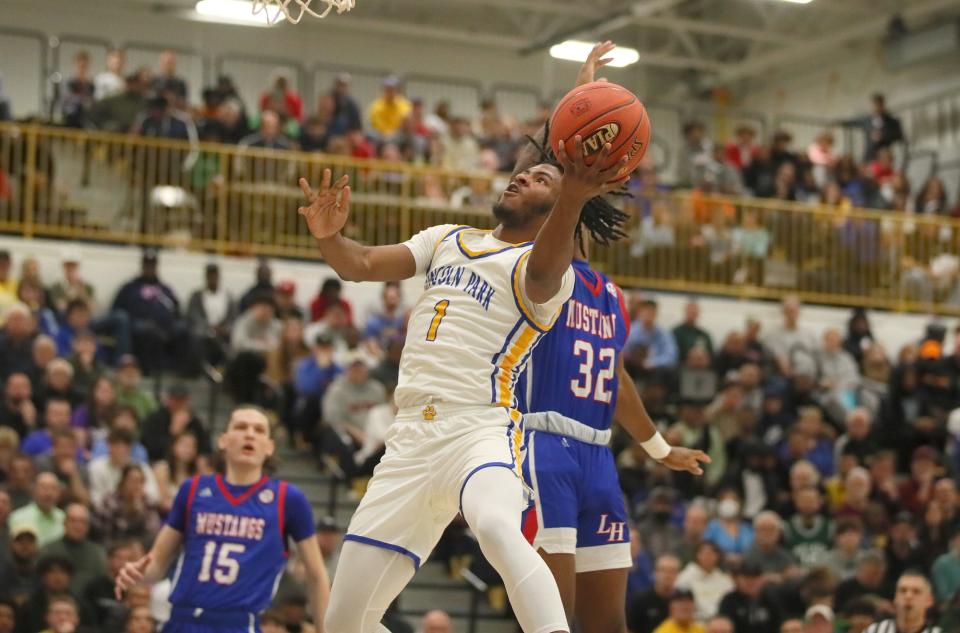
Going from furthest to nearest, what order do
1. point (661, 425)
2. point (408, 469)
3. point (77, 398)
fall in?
point (661, 425) → point (77, 398) → point (408, 469)

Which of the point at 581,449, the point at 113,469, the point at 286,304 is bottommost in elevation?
the point at 113,469

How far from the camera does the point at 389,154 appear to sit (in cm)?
2012

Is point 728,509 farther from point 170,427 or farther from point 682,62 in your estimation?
point 682,62

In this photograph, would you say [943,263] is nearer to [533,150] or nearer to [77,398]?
[77,398]

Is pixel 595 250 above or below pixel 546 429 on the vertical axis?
above

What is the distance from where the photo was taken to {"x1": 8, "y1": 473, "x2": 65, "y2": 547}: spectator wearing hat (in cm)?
1236

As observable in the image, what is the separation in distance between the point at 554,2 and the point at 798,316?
8895mm

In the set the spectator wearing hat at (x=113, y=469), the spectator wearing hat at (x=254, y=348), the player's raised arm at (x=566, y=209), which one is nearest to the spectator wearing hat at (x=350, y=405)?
the spectator wearing hat at (x=254, y=348)

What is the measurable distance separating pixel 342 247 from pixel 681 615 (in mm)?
7195

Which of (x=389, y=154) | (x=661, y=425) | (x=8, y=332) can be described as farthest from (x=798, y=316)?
(x=8, y=332)

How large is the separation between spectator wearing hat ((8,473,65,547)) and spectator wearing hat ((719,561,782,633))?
5.67 meters

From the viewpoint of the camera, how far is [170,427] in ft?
46.9

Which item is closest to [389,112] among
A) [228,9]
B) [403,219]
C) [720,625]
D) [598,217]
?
[403,219]

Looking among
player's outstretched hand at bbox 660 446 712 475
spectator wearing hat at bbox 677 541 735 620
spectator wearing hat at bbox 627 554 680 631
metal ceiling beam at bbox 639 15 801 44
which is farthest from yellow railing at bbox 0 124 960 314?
player's outstretched hand at bbox 660 446 712 475
